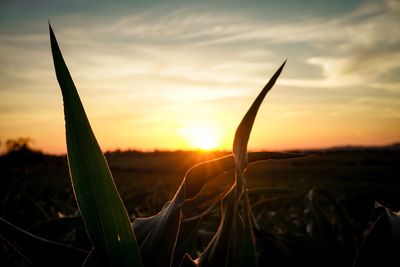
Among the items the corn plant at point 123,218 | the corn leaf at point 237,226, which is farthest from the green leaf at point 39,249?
the corn leaf at point 237,226

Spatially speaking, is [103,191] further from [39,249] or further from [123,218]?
[39,249]

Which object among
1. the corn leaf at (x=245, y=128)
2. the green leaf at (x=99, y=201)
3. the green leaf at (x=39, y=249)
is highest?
the corn leaf at (x=245, y=128)

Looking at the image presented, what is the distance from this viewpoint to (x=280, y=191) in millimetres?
492

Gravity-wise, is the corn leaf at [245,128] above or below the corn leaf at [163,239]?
above

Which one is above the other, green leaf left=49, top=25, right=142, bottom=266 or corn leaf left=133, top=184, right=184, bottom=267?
green leaf left=49, top=25, right=142, bottom=266

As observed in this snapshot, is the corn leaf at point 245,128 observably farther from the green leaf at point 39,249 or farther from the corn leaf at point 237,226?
the green leaf at point 39,249

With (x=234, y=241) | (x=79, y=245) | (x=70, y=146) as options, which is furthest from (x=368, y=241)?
(x=79, y=245)

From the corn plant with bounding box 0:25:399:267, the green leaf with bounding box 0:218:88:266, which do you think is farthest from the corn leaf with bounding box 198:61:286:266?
the green leaf with bounding box 0:218:88:266

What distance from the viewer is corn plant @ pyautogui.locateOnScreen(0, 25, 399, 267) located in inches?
7.5

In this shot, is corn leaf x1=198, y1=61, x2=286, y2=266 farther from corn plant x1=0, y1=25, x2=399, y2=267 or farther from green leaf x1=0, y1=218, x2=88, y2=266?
green leaf x1=0, y1=218, x2=88, y2=266

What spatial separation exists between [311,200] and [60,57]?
1.73 ft

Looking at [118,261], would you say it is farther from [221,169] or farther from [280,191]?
[280,191]

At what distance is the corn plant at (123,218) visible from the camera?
0.62ft

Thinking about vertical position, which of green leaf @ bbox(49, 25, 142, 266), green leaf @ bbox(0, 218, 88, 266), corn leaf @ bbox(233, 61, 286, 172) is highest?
corn leaf @ bbox(233, 61, 286, 172)
